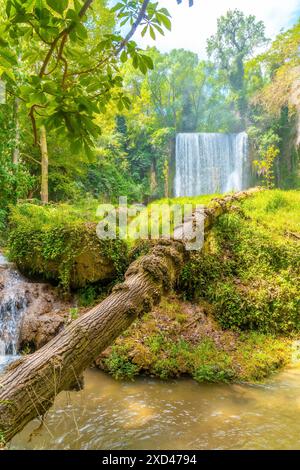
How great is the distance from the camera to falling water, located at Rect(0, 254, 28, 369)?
15.3ft

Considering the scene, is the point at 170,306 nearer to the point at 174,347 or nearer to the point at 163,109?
the point at 174,347

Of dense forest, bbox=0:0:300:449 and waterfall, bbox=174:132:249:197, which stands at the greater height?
waterfall, bbox=174:132:249:197

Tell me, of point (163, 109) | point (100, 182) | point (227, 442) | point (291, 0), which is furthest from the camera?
point (163, 109)

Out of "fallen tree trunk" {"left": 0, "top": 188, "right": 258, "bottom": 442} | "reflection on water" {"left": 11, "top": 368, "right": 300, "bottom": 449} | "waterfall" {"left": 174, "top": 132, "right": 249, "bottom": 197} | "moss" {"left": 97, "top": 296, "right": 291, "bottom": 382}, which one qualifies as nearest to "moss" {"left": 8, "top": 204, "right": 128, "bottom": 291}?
"moss" {"left": 97, "top": 296, "right": 291, "bottom": 382}

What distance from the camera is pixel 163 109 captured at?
91.9 feet

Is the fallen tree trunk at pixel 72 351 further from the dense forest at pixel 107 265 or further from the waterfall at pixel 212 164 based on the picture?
the waterfall at pixel 212 164

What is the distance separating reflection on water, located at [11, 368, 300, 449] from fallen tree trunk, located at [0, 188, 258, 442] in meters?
0.73

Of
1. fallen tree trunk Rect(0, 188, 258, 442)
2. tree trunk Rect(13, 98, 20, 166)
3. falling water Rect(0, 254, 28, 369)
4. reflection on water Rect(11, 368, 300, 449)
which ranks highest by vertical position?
tree trunk Rect(13, 98, 20, 166)

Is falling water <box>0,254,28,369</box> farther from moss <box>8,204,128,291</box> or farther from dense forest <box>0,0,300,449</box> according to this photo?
moss <box>8,204,128,291</box>

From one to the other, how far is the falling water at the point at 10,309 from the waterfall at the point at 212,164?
16798 millimetres

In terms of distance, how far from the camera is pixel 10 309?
198 inches

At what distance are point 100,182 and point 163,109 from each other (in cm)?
1333

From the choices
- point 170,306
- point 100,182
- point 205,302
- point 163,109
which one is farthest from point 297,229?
point 163,109

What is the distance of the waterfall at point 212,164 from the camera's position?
21.1m
